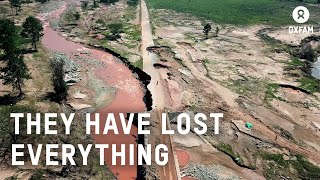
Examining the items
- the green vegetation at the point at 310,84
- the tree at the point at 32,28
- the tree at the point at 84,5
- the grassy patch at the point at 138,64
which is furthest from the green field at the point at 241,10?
the tree at the point at 32,28

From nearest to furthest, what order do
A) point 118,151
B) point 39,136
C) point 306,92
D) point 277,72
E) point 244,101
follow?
point 39,136, point 118,151, point 244,101, point 306,92, point 277,72

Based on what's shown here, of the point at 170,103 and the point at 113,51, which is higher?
the point at 113,51

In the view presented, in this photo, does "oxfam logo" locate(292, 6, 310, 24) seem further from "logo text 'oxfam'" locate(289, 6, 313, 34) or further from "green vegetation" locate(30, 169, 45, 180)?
"green vegetation" locate(30, 169, 45, 180)

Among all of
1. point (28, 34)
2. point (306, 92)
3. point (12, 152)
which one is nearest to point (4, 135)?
point (12, 152)

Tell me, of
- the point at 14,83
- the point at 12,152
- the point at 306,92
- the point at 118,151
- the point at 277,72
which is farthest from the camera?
the point at 277,72

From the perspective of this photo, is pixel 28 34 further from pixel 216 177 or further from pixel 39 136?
pixel 216 177

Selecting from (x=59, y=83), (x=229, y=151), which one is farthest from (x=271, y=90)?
(x=59, y=83)

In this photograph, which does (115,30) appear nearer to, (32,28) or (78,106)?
(32,28)

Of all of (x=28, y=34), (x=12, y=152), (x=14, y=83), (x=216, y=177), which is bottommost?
(x=216, y=177)
